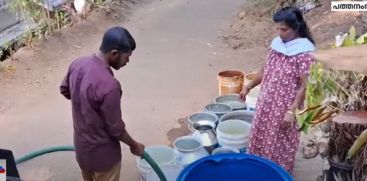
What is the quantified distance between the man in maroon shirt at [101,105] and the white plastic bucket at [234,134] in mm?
1014

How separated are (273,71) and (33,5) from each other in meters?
4.50

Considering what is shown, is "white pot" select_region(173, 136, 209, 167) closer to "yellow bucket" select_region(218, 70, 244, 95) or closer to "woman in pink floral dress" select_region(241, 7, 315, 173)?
"woman in pink floral dress" select_region(241, 7, 315, 173)

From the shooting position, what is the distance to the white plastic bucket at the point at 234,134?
358 centimetres

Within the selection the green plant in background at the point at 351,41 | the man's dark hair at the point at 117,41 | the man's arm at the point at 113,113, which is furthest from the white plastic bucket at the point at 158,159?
the green plant in background at the point at 351,41

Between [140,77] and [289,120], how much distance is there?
310 centimetres

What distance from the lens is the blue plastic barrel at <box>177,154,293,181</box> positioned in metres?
2.64

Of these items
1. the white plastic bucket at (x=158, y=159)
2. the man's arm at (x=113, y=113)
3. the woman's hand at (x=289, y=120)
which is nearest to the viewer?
the man's arm at (x=113, y=113)

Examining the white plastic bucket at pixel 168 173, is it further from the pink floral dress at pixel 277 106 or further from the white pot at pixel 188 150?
the pink floral dress at pixel 277 106

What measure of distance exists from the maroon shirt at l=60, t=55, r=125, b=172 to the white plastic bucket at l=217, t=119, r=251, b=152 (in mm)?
1087

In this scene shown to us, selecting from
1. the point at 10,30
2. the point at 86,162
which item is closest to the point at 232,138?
the point at 86,162

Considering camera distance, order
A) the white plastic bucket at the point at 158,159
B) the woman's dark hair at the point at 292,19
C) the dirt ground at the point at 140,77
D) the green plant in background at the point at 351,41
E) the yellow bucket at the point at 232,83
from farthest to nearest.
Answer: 1. the yellow bucket at the point at 232,83
2. the dirt ground at the point at 140,77
3. the white plastic bucket at the point at 158,159
4. the woman's dark hair at the point at 292,19
5. the green plant in background at the point at 351,41

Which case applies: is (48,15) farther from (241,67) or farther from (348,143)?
(348,143)

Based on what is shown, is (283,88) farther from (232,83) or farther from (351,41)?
(232,83)

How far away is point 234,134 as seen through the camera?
3.65 m
